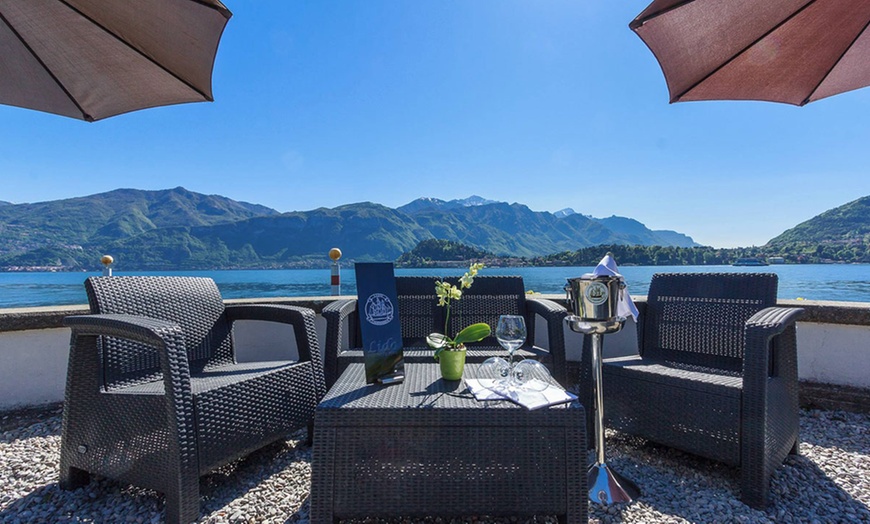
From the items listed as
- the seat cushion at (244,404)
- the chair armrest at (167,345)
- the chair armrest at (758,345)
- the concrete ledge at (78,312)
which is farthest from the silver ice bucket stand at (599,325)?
the concrete ledge at (78,312)

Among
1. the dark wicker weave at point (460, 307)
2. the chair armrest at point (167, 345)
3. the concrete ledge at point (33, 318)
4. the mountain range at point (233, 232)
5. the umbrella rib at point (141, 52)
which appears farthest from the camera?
the mountain range at point (233, 232)

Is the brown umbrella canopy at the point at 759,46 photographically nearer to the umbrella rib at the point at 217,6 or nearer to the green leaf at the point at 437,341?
the green leaf at the point at 437,341

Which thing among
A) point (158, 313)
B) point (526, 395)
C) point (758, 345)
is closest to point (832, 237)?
point (758, 345)

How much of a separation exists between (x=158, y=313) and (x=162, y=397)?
645mm

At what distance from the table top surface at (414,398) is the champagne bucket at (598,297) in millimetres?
419

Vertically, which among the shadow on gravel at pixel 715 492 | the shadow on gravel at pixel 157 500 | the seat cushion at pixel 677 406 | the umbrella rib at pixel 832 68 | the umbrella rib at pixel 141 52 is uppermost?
the umbrella rib at pixel 141 52

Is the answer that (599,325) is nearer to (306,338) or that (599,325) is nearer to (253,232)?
(306,338)

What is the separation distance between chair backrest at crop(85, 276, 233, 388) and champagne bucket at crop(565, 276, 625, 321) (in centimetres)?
181

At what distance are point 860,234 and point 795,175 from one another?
73.3 feet

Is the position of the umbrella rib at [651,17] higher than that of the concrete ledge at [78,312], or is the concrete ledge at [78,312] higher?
the umbrella rib at [651,17]

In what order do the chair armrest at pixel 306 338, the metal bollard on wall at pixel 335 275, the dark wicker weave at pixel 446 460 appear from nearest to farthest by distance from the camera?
the dark wicker weave at pixel 446 460 → the chair armrest at pixel 306 338 → the metal bollard on wall at pixel 335 275

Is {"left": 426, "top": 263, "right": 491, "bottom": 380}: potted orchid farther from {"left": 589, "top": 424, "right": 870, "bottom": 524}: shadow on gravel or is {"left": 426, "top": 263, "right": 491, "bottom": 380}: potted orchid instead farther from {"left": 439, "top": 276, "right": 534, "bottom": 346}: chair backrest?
{"left": 439, "top": 276, "right": 534, "bottom": 346}: chair backrest

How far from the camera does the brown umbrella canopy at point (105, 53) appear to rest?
70.3 inches

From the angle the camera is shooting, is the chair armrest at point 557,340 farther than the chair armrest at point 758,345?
Yes
